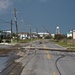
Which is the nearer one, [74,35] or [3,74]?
[3,74]

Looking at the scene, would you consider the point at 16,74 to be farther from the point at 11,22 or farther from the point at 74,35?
the point at 74,35

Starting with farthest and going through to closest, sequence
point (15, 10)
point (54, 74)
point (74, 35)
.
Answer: point (74, 35), point (15, 10), point (54, 74)

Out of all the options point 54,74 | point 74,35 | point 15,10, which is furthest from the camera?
point 74,35

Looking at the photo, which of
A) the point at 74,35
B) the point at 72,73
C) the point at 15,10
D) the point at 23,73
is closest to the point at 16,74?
the point at 23,73

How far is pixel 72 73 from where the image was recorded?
1683 cm

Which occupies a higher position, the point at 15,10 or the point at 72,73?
the point at 15,10

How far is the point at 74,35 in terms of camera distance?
13000 cm

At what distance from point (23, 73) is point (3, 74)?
115 centimetres

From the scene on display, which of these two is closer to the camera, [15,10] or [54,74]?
[54,74]

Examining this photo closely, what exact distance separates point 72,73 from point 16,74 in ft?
10.5

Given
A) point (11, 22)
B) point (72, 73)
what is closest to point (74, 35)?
point (11, 22)

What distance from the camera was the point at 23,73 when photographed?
54.5 ft

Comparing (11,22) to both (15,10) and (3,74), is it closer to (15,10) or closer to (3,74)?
(15,10)

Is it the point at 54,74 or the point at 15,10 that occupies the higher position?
the point at 15,10
